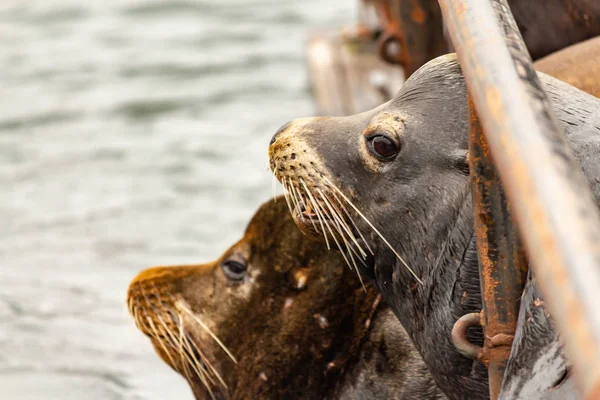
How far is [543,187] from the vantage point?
56.9 inches

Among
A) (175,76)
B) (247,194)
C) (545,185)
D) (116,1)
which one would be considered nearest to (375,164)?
(545,185)

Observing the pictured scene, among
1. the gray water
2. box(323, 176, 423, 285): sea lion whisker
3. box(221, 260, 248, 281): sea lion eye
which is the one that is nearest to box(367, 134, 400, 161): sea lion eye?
box(323, 176, 423, 285): sea lion whisker

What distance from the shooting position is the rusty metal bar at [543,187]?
1287 millimetres

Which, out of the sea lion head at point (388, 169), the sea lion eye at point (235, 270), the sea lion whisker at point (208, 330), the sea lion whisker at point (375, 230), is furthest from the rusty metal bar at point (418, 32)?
the sea lion whisker at point (375, 230)

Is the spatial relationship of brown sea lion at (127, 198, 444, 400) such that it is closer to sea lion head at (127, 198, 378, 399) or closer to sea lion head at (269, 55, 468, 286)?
sea lion head at (127, 198, 378, 399)

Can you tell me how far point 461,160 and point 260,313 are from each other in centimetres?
129

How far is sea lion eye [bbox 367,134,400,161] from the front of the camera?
9.34ft

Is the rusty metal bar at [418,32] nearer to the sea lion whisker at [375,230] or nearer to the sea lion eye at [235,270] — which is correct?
the sea lion eye at [235,270]

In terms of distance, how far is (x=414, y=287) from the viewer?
9.47 ft

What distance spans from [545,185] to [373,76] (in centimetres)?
744

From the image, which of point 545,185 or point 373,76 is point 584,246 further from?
point 373,76

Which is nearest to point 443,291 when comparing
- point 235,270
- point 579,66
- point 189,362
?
point 235,270

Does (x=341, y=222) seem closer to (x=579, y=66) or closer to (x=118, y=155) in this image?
(x=579, y=66)

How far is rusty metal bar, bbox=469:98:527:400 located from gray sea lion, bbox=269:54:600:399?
237mm
